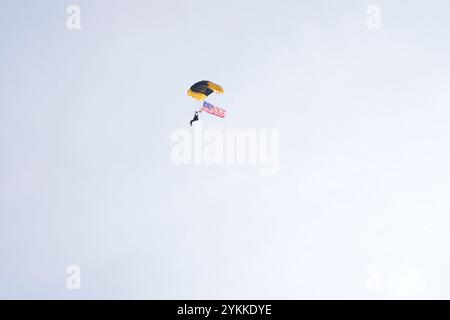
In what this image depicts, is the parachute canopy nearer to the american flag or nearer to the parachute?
the parachute

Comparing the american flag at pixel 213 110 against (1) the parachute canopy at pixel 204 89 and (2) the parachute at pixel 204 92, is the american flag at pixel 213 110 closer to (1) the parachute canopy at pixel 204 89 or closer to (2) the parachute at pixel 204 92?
(2) the parachute at pixel 204 92

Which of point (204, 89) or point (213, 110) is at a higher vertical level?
point (204, 89)

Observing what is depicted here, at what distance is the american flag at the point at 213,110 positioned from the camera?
1102 inches

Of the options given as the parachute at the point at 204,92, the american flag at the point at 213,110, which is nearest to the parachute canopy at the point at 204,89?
the parachute at the point at 204,92

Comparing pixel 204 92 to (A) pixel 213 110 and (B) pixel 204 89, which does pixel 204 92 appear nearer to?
(B) pixel 204 89

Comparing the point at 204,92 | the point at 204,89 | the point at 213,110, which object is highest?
the point at 204,89

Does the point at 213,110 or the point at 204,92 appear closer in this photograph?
the point at 204,92

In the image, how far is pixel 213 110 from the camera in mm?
28391

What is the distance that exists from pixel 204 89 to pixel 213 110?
1502mm

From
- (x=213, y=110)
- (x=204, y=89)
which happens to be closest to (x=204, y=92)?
(x=204, y=89)

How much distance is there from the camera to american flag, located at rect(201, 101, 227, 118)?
91.8 feet
